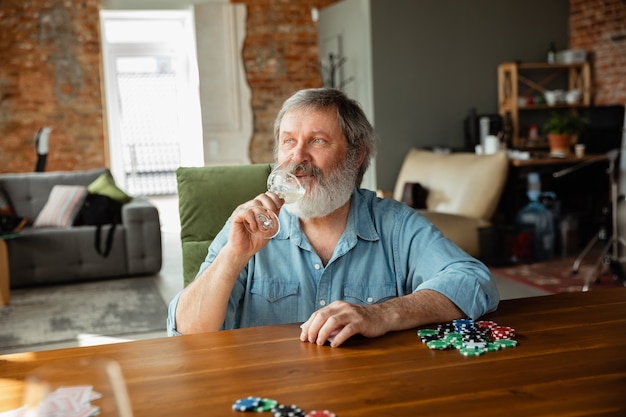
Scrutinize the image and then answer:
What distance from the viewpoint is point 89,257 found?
5.72 meters

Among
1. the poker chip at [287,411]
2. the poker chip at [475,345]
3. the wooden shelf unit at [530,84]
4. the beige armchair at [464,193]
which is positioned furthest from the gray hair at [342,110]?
the wooden shelf unit at [530,84]

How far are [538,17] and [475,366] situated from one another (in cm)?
675

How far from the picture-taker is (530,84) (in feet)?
23.2

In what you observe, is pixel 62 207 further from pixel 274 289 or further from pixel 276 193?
pixel 276 193

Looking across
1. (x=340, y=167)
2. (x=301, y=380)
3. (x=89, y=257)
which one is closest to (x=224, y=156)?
(x=89, y=257)

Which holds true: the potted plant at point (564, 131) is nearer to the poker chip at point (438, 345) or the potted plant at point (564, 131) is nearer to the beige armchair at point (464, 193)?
the beige armchair at point (464, 193)

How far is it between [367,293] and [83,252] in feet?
14.1

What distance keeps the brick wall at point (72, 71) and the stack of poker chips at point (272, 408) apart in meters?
7.39

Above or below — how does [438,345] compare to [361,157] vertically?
below

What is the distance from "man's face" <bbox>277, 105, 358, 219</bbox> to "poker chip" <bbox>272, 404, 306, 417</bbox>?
32.4 inches

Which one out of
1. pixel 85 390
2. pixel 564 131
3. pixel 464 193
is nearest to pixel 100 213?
pixel 464 193

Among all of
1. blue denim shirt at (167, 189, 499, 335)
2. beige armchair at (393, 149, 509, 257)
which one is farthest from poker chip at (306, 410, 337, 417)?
beige armchair at (393, 149, 509, 257)

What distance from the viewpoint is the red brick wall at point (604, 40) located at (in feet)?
21.9

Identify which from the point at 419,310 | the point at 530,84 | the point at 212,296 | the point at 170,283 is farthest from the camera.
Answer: the point at 530,84
